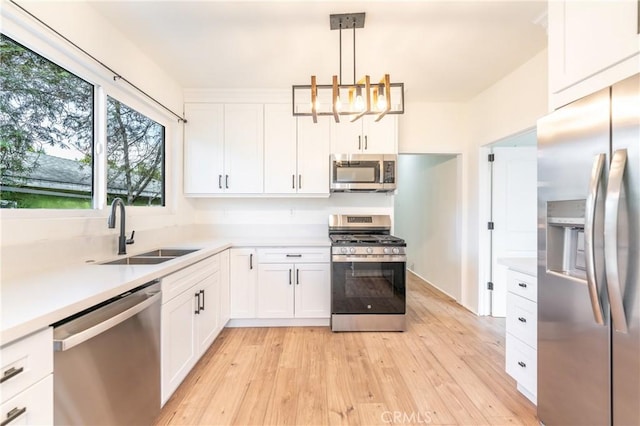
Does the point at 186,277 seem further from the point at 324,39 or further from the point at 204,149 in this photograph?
the point at 324,39

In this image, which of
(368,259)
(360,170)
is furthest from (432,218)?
(368,259)

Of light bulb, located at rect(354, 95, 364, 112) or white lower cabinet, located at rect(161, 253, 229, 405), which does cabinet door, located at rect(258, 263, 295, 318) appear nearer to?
white lower cabinet, located at rect(161, 253, 229, 405)

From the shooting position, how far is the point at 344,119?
3121mm

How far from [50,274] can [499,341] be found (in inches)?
135

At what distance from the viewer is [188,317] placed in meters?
1.92

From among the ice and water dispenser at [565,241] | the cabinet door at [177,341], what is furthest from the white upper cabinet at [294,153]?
the ice and water dispenser at [565,241]

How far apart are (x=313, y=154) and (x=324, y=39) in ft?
3.94

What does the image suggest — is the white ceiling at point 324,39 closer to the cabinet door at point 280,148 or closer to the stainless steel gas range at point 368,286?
the cabinet door at point 280,148

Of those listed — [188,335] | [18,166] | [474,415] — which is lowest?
[474,415]

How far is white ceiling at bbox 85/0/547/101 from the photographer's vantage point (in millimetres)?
1847

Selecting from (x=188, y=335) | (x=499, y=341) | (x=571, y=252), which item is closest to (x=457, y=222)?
(x=499, y=341)

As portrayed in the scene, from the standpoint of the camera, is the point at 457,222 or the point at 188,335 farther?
the point at 457,222

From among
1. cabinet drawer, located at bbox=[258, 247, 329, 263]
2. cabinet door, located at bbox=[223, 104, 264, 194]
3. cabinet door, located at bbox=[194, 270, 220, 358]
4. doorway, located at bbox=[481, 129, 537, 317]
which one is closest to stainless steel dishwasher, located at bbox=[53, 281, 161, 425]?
cabinet door, located at bbox=[194, 270, 220, 358]

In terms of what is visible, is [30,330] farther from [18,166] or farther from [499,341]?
[499,341]
